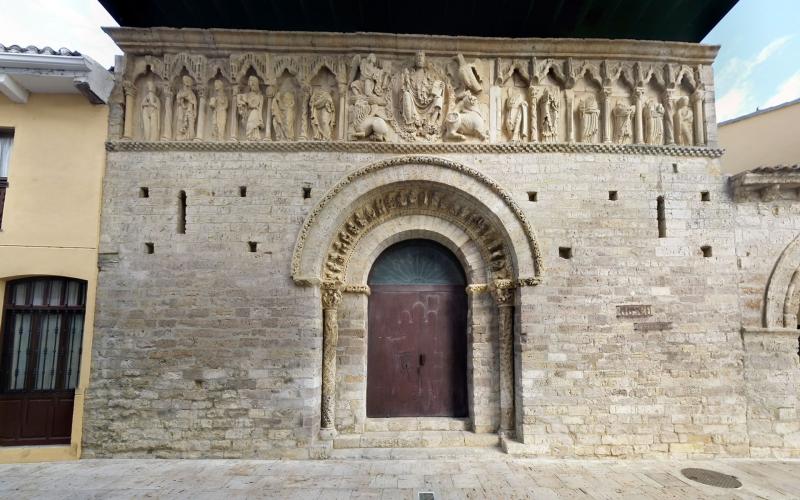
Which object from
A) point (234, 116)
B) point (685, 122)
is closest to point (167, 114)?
point (234, 116)

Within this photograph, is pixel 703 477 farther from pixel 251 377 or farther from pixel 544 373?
pixel 251 377

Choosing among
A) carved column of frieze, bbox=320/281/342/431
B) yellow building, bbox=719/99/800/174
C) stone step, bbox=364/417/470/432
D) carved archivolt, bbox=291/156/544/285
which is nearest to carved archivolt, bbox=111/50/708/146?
carved archivolt, bbox=291/156/544/285

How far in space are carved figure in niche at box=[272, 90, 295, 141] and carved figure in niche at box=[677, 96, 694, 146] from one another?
5728 millimetres

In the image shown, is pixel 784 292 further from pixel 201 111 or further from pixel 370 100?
pixel 201 111

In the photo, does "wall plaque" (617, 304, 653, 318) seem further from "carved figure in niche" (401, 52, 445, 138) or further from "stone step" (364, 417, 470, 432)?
"carved figure in niche" (401, 52, 445, 138)

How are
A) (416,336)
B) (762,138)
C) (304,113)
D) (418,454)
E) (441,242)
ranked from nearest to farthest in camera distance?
(418,454) < (304,113) < (416,336) < (441,242) < (762,138)

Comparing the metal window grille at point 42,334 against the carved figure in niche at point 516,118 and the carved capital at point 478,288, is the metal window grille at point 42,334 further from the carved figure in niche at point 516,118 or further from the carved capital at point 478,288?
the carved figure in niche at point 516,118

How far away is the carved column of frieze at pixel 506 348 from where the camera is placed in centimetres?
620

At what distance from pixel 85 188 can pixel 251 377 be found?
353 cm

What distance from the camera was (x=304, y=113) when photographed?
644 cm

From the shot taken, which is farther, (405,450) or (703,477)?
A: (405,450)

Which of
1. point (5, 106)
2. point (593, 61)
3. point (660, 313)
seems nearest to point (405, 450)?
point (660, 313)

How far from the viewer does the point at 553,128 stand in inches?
255

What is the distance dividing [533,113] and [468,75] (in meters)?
1.11
